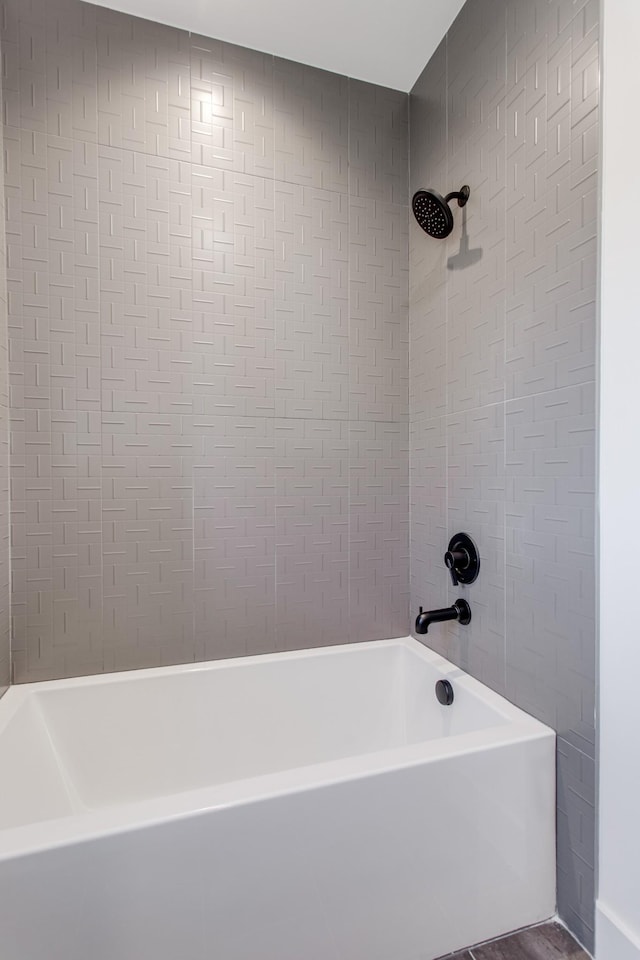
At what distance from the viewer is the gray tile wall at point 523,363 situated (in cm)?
111

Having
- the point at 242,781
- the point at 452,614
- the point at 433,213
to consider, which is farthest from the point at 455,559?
the point at 433,213

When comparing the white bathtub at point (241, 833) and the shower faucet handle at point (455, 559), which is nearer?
the white bathtub at point (241, 833)

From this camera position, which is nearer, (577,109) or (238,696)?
(577,109)

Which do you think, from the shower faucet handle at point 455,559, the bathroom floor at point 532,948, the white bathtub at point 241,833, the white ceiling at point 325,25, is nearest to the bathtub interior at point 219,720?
the white bathtub at point 241,833

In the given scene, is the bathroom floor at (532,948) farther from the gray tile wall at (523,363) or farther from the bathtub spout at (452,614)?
the bathtub spout at (452,614)

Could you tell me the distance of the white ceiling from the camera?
60.0 inches

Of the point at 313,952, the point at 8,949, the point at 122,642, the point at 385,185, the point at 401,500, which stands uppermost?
the point at 385,185

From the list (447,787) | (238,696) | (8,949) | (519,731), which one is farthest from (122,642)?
(519,731)

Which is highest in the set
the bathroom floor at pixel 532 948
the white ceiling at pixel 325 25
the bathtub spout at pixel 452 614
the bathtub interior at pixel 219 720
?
the white ceiling at pixel 325 25

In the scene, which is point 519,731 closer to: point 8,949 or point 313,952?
point 313,952

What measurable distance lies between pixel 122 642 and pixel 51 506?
0.51m

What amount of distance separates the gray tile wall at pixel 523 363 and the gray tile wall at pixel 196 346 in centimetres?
25

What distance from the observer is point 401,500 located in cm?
192

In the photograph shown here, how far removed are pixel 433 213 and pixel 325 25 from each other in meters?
0.76
